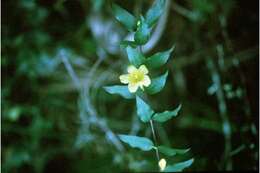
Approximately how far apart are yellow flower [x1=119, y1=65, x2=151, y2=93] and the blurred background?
0.62m

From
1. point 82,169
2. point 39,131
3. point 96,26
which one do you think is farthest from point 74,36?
point 82,169

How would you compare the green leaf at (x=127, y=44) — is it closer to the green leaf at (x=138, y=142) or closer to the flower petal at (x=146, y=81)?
the flower petal at (x=146, y=81)

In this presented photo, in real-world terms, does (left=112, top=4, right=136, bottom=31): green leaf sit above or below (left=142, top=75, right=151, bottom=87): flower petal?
above

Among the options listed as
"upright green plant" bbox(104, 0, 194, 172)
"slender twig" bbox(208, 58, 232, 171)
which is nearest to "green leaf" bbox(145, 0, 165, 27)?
"upright green plant" bbox(104, 0, 194, 172)

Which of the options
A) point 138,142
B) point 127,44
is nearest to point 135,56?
point 127,44

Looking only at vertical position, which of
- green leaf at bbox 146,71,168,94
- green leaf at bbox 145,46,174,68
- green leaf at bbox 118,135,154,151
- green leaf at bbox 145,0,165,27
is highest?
green leaf at bbox 145,0,165,27

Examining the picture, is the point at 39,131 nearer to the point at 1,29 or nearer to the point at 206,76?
the point at 1,29

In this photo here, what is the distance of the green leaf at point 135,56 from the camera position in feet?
2.58

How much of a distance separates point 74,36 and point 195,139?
0.54m

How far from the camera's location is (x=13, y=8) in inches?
60.6

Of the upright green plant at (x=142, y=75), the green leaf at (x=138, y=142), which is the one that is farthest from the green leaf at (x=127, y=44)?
the green leaf at (x=138, y=142)

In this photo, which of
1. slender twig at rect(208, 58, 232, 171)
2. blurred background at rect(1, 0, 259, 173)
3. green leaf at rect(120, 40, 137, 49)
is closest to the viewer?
green leaf at rect(120, 40, 137, 49)

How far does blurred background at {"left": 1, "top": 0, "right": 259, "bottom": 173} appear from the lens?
1.50 metres

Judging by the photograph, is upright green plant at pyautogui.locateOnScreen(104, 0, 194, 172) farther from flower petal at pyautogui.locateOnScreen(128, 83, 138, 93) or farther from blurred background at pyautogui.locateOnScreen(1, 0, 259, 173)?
blurred background at pyautogui.locateOnScreen(1, 0, 259, 173)
